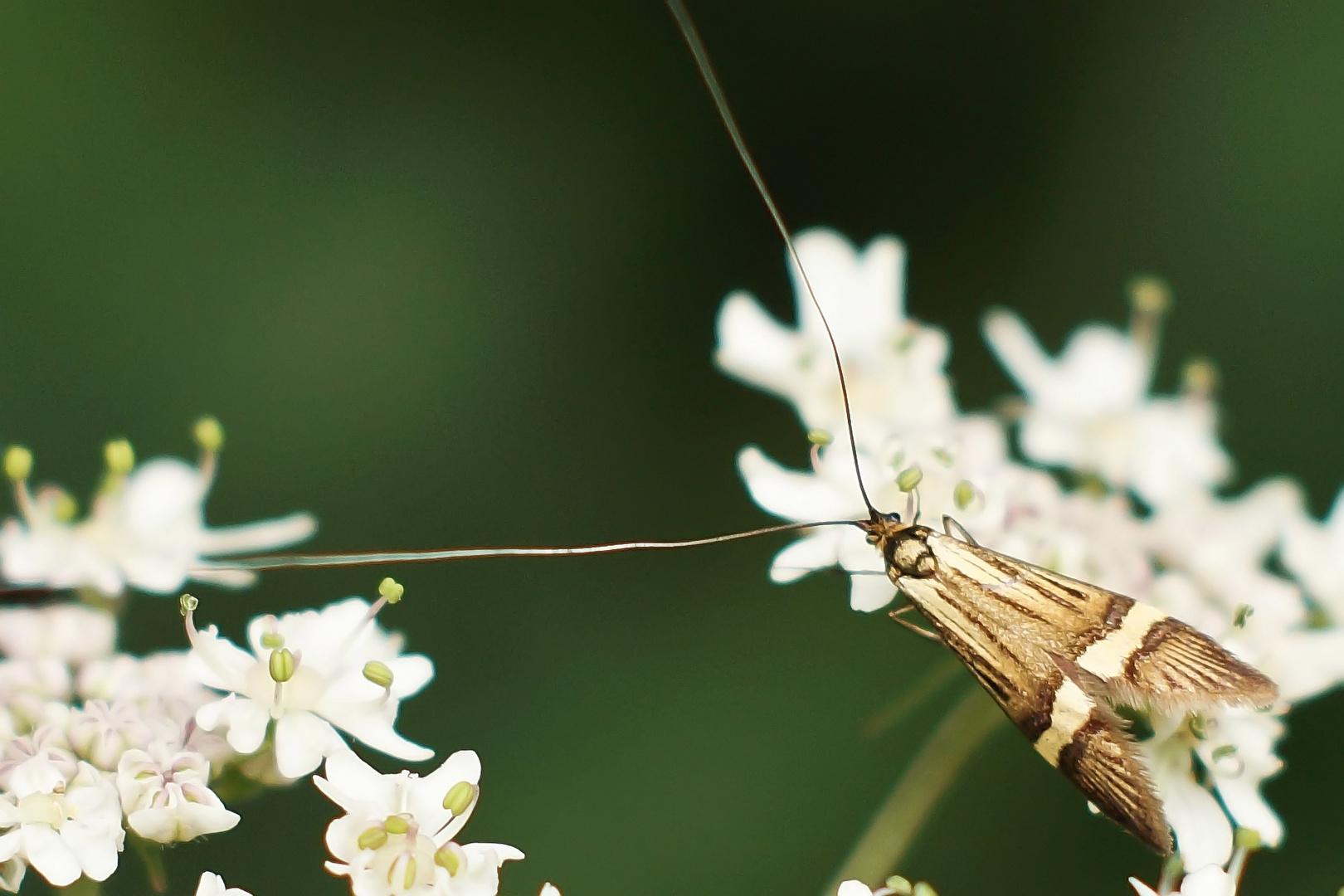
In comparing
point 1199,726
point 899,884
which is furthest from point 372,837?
point 1199,726


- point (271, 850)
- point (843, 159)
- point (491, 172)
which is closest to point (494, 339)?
point (491, 172)

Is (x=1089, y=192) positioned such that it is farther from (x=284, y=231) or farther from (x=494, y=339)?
(x=284, y=231)

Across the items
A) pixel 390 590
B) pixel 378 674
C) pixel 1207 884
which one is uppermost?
pixel 390 590

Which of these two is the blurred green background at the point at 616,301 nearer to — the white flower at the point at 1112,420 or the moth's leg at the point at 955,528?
the white flower at the point at 1112,420

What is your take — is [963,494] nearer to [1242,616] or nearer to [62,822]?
[1242,616]

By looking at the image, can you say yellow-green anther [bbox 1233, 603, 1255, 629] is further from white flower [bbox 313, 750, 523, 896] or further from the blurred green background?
white flower [bbox 313, 750, 523, 896]
